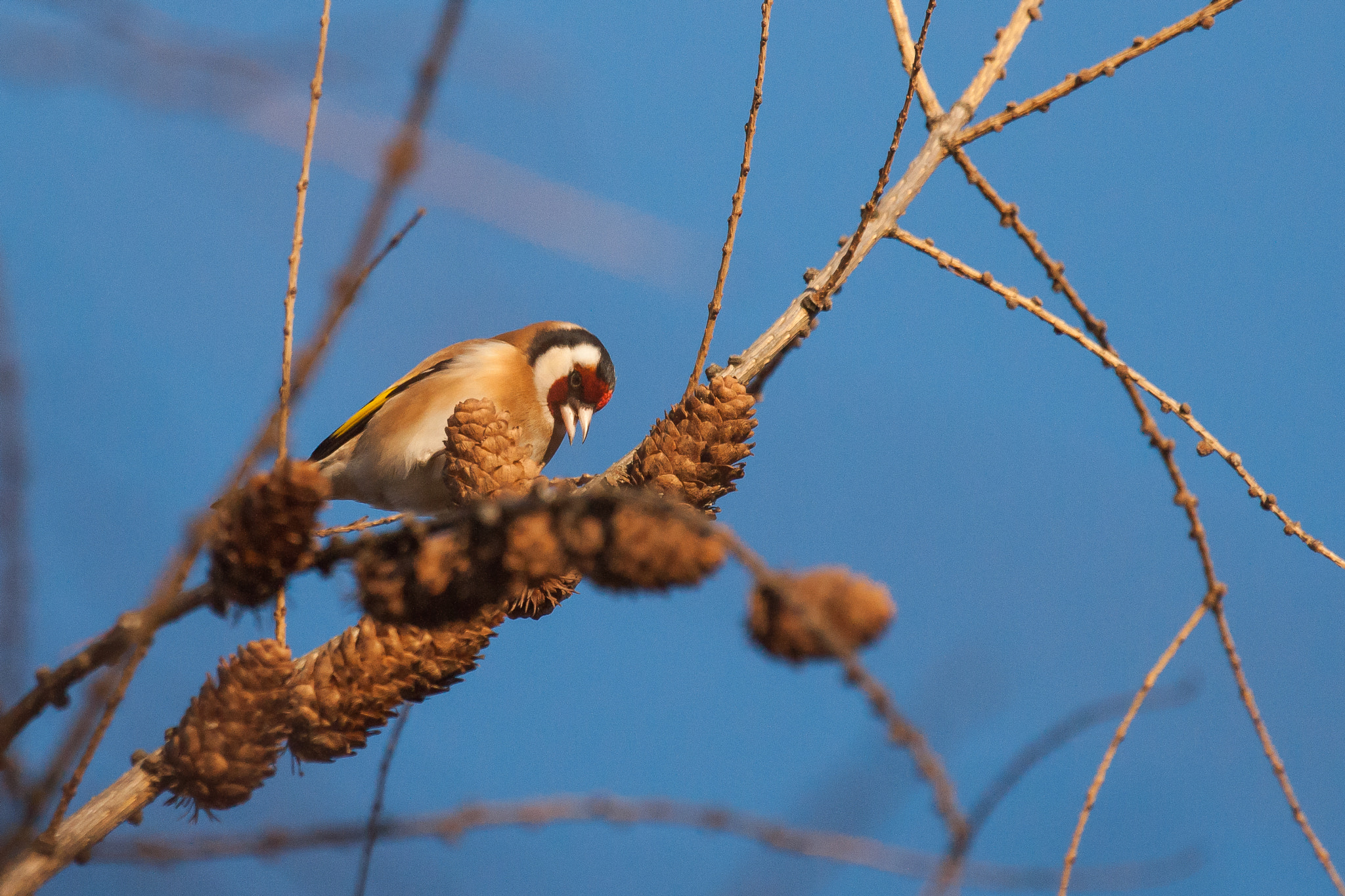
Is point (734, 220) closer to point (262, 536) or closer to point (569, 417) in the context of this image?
point (262, 536)

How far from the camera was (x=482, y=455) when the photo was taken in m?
1.21

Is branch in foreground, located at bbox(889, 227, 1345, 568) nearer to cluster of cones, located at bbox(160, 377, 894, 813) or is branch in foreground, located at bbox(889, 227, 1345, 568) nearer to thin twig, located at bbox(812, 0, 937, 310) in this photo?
Answer: thin twig, located at bbox(812, 0, 937, 310)

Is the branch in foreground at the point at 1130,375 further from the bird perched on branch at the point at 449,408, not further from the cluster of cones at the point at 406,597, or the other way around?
the bird perched on branch at the point at 449,408

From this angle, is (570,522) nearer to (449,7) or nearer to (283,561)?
(283,561)

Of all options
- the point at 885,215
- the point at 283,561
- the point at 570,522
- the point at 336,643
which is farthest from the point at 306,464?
the point at 885,215

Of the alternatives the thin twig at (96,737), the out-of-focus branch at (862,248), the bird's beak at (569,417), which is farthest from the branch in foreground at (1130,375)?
the bird's beak at (569,417)

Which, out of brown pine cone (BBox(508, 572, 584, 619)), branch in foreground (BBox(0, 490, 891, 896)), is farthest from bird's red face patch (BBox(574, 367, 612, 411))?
branch in foreground (BBox(0, 490, 891, 896))

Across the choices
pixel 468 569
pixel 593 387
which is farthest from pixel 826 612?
pixel 593 387

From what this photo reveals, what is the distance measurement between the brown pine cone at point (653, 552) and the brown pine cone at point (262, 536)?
7.1 inches

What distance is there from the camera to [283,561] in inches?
25.5

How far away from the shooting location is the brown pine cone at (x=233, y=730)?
81cm

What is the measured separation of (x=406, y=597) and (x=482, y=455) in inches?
21.6

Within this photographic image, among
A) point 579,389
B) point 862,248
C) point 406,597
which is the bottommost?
point 406,597

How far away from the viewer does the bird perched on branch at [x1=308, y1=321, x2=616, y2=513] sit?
81.7 inches
